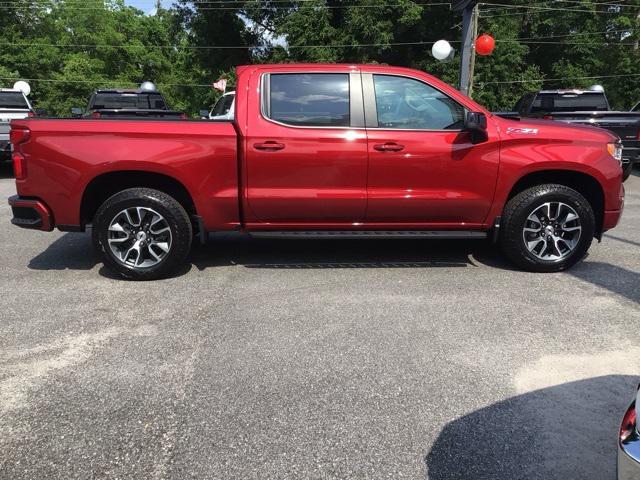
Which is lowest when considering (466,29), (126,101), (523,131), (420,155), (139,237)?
(139,237)

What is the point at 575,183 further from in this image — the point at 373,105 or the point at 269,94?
the point at 269,94

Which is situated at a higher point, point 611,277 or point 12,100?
point 12,100

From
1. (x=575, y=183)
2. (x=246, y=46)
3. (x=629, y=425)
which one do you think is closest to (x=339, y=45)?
(x=246, y=46)

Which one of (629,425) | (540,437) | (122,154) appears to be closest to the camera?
(629,425)

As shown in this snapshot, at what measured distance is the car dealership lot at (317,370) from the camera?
267 centimetres

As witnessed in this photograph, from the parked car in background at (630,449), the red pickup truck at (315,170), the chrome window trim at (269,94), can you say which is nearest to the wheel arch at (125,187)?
the red pickup truck at (315,170)

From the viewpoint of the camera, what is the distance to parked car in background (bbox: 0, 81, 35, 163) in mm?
12164

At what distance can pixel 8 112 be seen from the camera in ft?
41.8

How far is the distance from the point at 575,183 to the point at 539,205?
1.90 ft

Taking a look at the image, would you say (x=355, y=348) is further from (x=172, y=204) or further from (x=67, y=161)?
(x=67, y=161)

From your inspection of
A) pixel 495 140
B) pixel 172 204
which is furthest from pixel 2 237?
pixel 495 140

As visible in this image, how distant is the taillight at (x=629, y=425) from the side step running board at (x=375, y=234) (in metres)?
3.43

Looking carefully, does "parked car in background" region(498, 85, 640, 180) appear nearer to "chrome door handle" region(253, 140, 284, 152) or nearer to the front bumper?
"chrome door handle" region(253, 140, 284, 152)

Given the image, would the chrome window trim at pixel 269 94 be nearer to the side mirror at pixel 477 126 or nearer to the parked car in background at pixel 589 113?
the side mirror at pixel 477 126
